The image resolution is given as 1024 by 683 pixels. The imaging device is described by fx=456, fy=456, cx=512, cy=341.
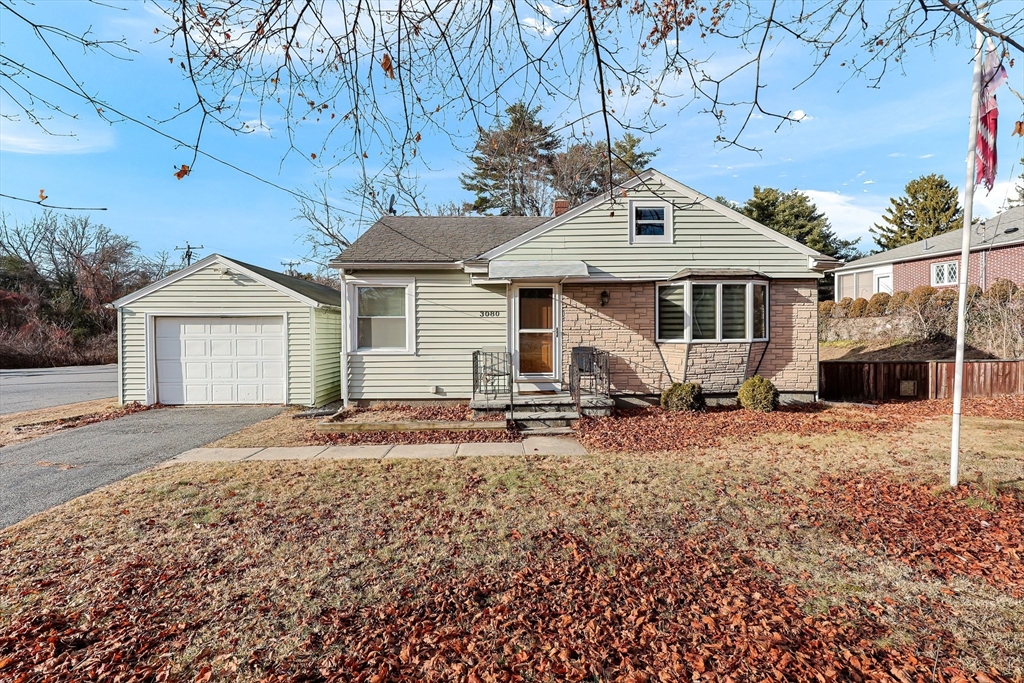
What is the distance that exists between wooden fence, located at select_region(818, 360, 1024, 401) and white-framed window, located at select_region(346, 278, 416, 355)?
9.90 meters

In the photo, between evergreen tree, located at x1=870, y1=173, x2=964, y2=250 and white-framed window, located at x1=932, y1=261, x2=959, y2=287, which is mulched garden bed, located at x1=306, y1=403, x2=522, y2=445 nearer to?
white-framed window, located at x1=932, y1=261, x2=959, y2=287

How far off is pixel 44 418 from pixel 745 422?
15.1m

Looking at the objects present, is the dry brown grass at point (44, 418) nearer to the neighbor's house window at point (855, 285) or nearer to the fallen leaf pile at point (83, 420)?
the fallen leaf pile at point (83, 420)

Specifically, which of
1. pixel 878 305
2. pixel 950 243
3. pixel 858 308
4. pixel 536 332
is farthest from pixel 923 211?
pixel 536 332

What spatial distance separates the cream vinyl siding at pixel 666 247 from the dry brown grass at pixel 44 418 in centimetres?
1016

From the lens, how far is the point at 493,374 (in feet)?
32.8

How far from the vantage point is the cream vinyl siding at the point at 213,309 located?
1138 centimetres

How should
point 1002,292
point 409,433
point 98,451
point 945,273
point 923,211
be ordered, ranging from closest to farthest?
1. point 98,451
2. point 409,433
3. point 1002,292
4. point 945,273
5. point 923,211

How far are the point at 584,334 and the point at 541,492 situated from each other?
542 cm

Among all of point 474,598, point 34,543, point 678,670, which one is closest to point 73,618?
point 34,543

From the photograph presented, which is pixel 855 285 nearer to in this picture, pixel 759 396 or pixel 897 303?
pixel 897 303

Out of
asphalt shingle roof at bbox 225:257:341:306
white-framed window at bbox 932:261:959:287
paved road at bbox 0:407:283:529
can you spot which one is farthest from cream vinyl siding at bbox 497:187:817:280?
white-framed window at bbox 932:261:959:287

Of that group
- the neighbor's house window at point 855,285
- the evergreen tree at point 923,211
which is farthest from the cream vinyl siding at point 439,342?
the evergreen tree at point 923,211

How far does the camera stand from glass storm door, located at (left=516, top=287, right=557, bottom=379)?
33.9 ft
